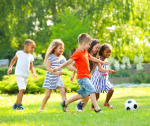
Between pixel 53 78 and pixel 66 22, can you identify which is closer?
pixel 53 78

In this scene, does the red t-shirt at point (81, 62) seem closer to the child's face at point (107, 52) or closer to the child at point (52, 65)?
the child at point (52, 65)

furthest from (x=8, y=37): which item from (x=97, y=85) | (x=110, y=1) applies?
(x=97, y=85)

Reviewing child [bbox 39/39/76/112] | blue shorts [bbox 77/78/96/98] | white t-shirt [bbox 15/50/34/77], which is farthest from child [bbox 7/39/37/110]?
blue shorts [bbox 77/78/96/98]

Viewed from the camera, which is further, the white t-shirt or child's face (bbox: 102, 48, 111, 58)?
the white t-shirt

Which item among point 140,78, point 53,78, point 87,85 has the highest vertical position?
point 53,78

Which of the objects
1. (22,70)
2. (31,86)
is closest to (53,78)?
(22,70)

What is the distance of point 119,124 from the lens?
4152 millimetres

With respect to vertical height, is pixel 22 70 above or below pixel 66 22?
below

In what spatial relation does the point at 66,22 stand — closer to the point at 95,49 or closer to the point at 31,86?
the point at 31,86

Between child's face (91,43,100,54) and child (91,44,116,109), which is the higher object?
child's face (91,43,100,54)

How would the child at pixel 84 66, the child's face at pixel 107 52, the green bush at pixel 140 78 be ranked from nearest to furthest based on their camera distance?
1. the child at pixel 84 66
2. the child's face at pixel 107 52
3. the green bush at pixel 140 78

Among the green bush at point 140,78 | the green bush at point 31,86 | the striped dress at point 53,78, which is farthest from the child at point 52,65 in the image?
the green bush at point 140,78

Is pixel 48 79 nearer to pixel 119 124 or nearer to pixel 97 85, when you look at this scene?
pixel 97 85

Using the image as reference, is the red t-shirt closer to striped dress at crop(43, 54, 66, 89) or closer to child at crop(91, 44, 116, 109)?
striped dress at crop(43, 54, 66, 89)
